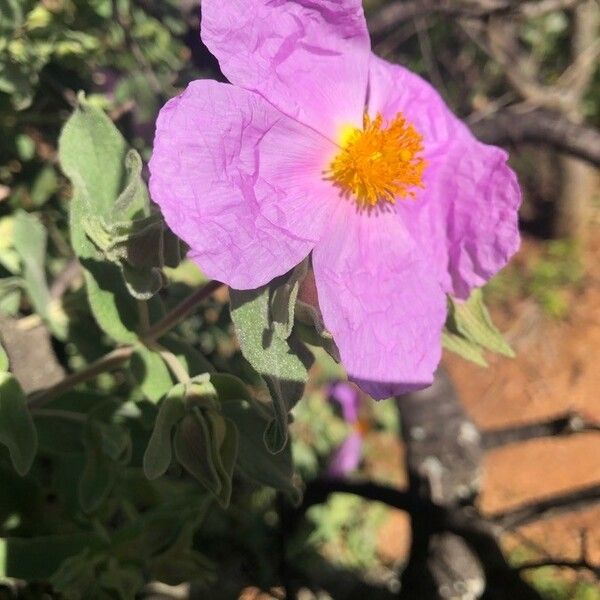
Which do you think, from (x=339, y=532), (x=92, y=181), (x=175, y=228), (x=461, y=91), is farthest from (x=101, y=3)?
(x=339, y=532)

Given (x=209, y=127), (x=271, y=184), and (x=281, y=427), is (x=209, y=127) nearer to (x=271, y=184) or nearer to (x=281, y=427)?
(x=271, y=184)

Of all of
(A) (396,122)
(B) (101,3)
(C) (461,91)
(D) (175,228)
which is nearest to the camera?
(D) (175,228)

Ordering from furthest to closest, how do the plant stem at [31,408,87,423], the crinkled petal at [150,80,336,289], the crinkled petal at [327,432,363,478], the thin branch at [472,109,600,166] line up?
the crinkled petal at [327,432,363,478], the thin branch at [472,109,600,166], the plant stem at [31,408,87,423], the crinkled petal at [150,80,336,289]

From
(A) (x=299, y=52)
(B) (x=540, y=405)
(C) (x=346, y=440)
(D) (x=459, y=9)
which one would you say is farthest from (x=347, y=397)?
(A) (x=299, y=52)

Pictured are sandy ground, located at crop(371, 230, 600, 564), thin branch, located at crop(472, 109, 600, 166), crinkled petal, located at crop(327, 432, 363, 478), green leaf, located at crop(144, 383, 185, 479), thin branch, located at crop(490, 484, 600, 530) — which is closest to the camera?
green leaf, located at crop(144, 383, 185, 479)

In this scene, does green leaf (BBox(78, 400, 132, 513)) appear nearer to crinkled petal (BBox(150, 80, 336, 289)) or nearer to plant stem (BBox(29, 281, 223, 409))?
plant stem (BBox(29, 281, 223, 409))

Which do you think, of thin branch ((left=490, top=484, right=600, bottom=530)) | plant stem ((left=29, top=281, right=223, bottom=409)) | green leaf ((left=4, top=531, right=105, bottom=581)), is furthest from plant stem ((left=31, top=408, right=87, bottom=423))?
thin branch ((left=490, top=484, right=600, bottom=530))

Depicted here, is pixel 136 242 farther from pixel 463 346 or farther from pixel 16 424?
pixel 463 346
